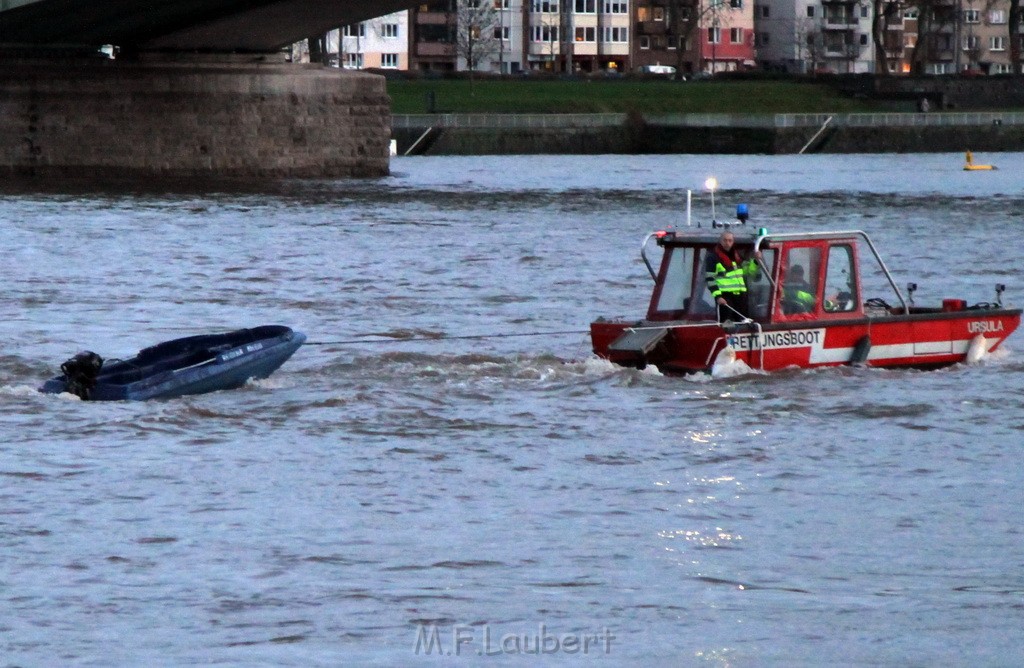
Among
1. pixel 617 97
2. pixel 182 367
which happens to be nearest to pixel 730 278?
pixel 182 367

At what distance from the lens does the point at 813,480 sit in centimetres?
1440

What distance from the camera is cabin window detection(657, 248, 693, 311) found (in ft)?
60.7

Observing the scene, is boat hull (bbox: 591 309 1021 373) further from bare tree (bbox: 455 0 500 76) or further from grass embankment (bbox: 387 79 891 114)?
bare tree (bbox: 455 0 500 76)

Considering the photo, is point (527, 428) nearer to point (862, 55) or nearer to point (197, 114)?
point (197, 114)

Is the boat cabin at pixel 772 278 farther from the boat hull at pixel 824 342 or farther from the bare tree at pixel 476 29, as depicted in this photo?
the bare tree at pixel 476 29

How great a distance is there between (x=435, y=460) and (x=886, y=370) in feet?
17.5

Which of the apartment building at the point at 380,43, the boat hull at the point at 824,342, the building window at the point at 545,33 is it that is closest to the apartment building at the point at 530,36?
the building window at the point at 545,33

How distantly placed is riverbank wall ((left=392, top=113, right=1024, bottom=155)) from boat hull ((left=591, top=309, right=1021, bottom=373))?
64075 mm

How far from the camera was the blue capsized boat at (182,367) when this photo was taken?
56.8 ft

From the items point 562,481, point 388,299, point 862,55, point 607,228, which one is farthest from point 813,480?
point 862,55

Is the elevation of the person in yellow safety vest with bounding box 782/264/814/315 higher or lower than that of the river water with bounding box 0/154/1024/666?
higher

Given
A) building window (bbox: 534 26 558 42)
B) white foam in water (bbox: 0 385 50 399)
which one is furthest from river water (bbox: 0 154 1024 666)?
building window (bbox: 534 26 558 42)

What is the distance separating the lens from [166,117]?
186 ft

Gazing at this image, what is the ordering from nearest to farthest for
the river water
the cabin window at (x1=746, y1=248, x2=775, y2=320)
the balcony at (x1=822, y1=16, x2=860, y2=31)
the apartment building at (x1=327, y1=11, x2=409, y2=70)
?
the river water
the cabin window at (x1=746, y1=248, x2=775, y2=320)
the apartment building at (x1=327, y1=11, x2=409, y2=70)
the balcony at (x1=822, y1=16, x2=860, y2=31)
